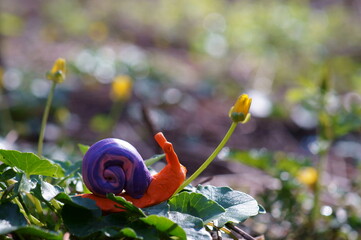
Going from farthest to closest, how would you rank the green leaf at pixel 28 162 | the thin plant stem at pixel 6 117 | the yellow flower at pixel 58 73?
Answer: 1. the thin plant stem at pixel 6 117
2. the yellow flower at pixel 58 73
3. the green leaf at pixel 28 162

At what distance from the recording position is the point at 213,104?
4.41 meters

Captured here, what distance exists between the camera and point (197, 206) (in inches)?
37.8

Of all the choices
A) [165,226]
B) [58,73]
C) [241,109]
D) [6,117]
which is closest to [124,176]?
[165,226]

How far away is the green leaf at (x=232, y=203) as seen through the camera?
3.17 ft

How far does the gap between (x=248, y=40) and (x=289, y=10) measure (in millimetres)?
1454

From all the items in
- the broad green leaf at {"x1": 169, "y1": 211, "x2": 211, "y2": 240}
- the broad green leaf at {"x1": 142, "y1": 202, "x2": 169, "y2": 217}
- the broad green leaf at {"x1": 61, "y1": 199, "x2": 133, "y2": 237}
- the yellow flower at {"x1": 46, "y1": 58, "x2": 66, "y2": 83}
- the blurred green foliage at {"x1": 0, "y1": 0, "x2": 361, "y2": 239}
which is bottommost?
the blurred green foliage at {"x1": 0, "y1": 0, "x2": 361, "y2": 239}

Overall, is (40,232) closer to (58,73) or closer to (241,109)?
(241,109)

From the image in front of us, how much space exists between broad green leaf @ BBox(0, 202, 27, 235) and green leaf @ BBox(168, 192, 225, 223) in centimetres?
27

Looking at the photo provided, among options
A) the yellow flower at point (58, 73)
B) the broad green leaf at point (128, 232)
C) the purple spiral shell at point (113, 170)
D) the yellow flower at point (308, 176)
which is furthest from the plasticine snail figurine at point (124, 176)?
the yellow flower at point (308, 176)

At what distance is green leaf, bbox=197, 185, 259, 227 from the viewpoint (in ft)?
3.17

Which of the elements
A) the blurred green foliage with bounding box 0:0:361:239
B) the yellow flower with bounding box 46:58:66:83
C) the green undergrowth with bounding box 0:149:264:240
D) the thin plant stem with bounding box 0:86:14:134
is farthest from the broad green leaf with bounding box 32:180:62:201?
the thin plant stem with bounding box 0:86:14:134

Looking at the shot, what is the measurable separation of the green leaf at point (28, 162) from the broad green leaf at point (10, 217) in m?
0.08

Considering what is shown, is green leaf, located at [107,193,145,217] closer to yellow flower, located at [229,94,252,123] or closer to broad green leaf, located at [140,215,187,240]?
broad green leaf, located at [140,215,187,240]

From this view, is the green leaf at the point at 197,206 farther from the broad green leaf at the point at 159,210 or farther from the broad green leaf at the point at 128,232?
the broad green leaf at the point at 128,232
